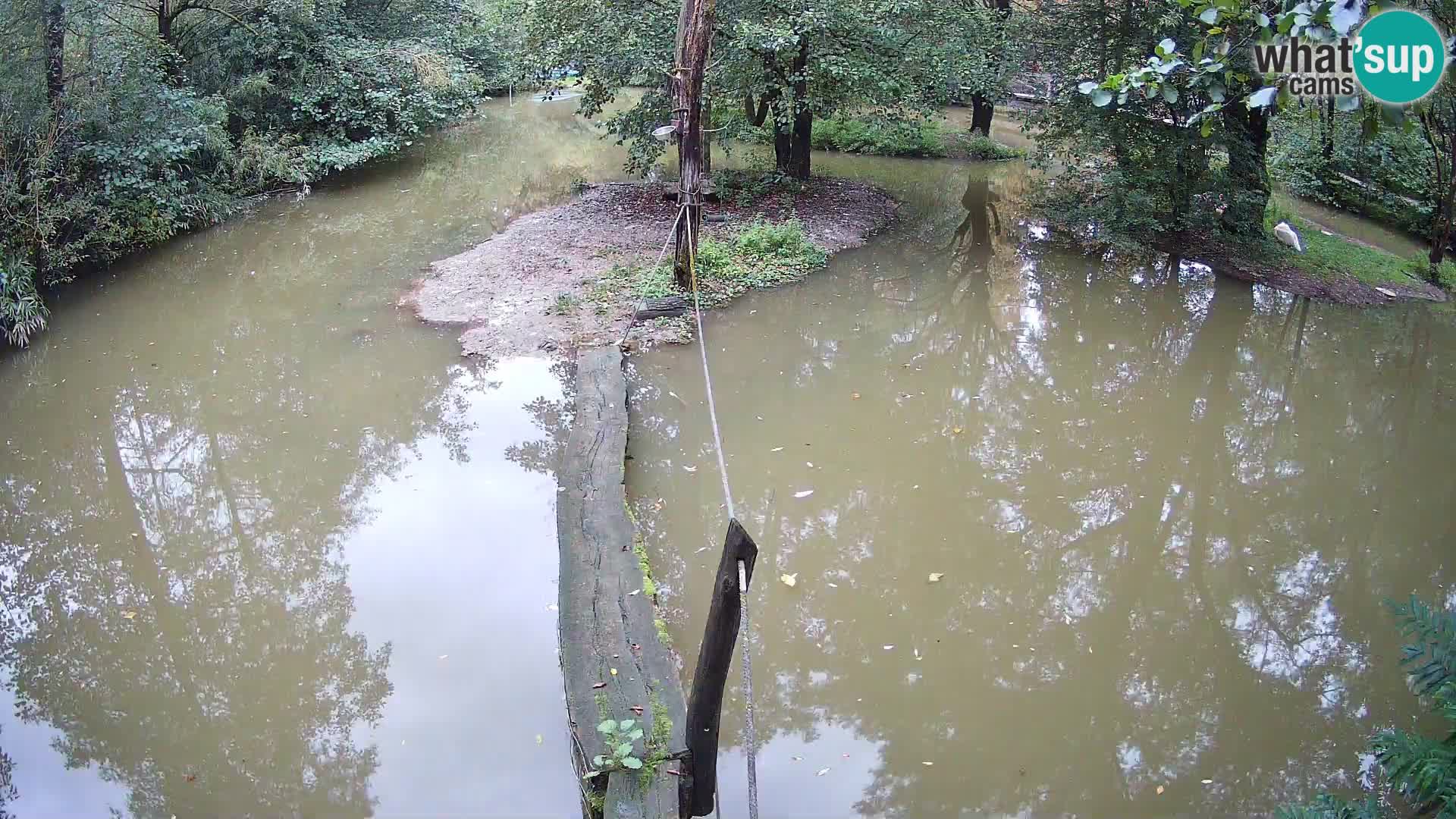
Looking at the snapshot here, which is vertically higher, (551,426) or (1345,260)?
(1345,260)

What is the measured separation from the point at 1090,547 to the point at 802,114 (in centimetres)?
874

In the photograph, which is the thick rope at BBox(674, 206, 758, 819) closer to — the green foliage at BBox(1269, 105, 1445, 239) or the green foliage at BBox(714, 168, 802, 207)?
the green foliage at BBox(714, 168, 802, 207)

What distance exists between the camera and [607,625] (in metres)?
4.49

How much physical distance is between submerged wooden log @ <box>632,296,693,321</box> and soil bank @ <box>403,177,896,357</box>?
0.14 m

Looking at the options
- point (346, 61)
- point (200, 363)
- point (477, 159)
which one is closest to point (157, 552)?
point (200, 363)

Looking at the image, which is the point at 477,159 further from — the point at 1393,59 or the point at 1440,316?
the point at 1393,59

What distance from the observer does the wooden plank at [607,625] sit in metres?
3.71

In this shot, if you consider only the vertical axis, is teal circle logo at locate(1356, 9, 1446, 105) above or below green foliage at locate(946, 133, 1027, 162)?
below

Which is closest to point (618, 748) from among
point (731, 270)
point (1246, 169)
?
point (731, 270)

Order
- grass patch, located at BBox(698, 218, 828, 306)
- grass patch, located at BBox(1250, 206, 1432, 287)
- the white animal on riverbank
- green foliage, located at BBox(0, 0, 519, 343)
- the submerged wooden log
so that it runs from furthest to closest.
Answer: the white animal on riverbank → grass patch, located at BBox(1250, 206, 1432, 287) → grass patch, located at BBox(698, 218, 828, 306) → green foliage, located at BBox(0, 0, 519, 343) → the submerged wooden log

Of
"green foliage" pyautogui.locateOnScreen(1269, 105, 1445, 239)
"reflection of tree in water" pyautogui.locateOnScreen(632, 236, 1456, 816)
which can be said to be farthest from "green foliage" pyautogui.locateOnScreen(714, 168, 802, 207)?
"green foliage" pyautogui.locateOnScreen(1269, 105, 1445, 239)

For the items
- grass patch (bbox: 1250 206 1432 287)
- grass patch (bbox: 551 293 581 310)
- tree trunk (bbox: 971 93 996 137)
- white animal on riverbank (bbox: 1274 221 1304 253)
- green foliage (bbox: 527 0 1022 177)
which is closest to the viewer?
grass patch (bbox: 551 293 581 310)

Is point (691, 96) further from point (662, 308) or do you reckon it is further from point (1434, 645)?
point (1434, 645)

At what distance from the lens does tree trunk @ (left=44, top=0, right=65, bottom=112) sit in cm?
934
